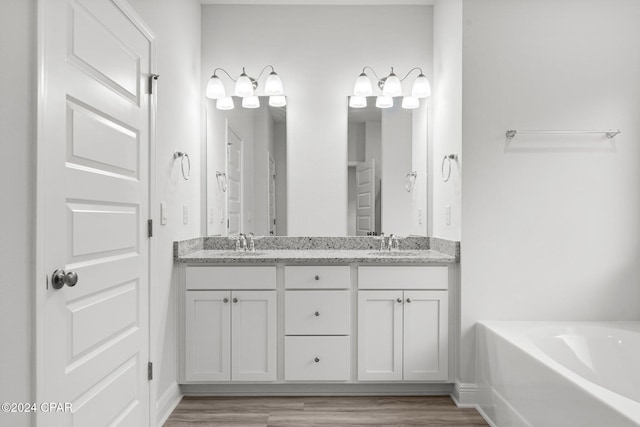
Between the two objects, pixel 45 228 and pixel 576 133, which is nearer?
pixel 45 228

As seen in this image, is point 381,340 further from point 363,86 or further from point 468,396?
point 363,86

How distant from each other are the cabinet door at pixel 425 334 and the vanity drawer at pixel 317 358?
37 centimetres

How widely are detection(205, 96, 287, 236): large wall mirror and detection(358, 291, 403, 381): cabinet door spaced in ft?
3.08

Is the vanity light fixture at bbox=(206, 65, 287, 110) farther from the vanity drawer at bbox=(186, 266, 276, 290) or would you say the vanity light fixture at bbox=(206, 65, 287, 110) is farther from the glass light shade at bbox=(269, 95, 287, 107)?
the vanity drawer at bbox=(186, 266, 276, 290)

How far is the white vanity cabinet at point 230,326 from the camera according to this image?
8.14ft

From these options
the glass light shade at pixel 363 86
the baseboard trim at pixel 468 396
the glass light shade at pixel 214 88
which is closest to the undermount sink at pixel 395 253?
the baseboard trim at pixel 468 396

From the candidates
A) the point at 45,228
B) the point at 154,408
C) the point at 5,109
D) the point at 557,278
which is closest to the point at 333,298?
the point at 154,408

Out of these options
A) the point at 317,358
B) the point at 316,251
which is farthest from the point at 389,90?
the point at 317,358

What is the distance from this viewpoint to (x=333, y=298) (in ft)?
8.20

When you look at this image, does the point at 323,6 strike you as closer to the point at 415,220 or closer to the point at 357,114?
the point at 357,114

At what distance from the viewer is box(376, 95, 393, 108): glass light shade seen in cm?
298

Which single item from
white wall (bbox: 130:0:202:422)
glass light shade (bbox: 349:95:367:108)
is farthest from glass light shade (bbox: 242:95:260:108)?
glass light shade (bbox: 349:95:367:108)

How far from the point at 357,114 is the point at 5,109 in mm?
2263

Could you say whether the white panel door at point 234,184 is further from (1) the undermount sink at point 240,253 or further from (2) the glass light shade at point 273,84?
(2) the glass light shade at point 273,84
